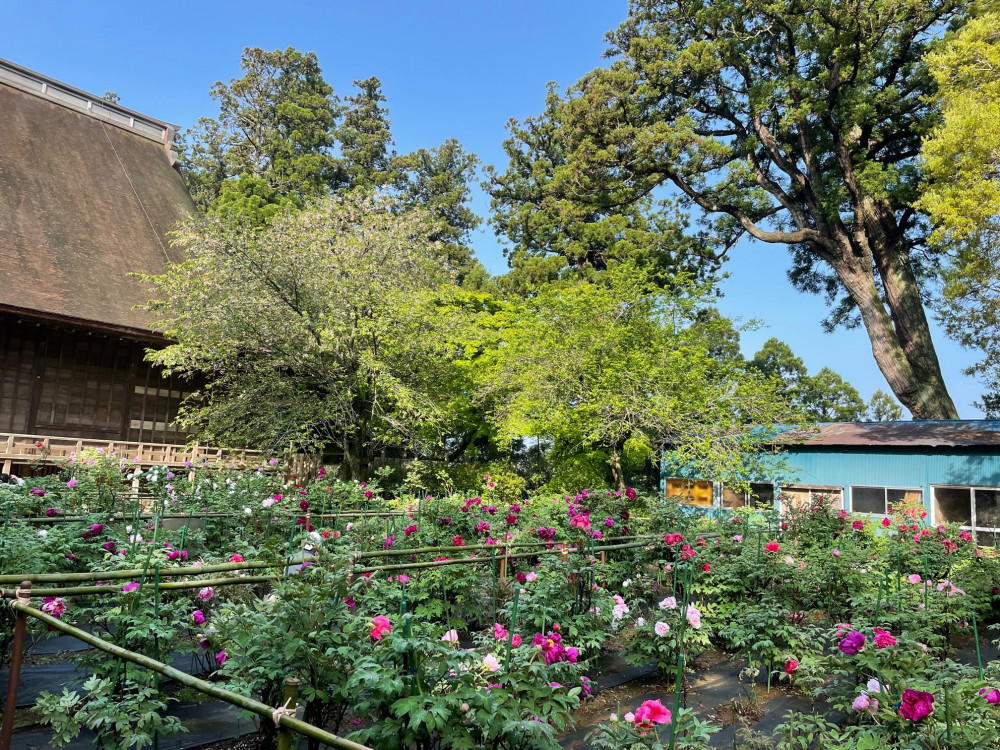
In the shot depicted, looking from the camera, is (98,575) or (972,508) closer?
(98,575)

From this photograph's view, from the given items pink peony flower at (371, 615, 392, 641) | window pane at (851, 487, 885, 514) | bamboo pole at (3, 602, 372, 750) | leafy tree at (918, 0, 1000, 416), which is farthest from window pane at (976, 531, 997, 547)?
bamboo pole at (3, 602, 372, 750)

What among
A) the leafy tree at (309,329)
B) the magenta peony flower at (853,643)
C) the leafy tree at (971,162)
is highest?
the leafy tree at (971,162)

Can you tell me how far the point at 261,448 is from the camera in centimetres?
1402

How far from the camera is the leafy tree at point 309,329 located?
43.4 feet

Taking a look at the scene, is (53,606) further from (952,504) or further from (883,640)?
(952,504)

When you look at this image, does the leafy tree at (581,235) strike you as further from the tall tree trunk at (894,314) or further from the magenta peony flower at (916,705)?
the magenta peony flower at (916,705)

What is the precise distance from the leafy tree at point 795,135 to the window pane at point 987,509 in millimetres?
5734

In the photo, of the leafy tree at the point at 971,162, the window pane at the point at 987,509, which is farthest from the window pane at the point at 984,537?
the leafy tree at the point at 971,162

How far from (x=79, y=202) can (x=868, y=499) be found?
71.3 feet

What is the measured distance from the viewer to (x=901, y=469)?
47.3 feet

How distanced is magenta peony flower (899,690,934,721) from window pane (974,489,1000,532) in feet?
44.1

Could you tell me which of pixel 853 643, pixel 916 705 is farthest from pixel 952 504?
pixel 916 705

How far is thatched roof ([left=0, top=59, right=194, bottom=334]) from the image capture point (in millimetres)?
14531

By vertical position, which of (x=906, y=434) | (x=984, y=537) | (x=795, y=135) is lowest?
(x=984, y=537)
